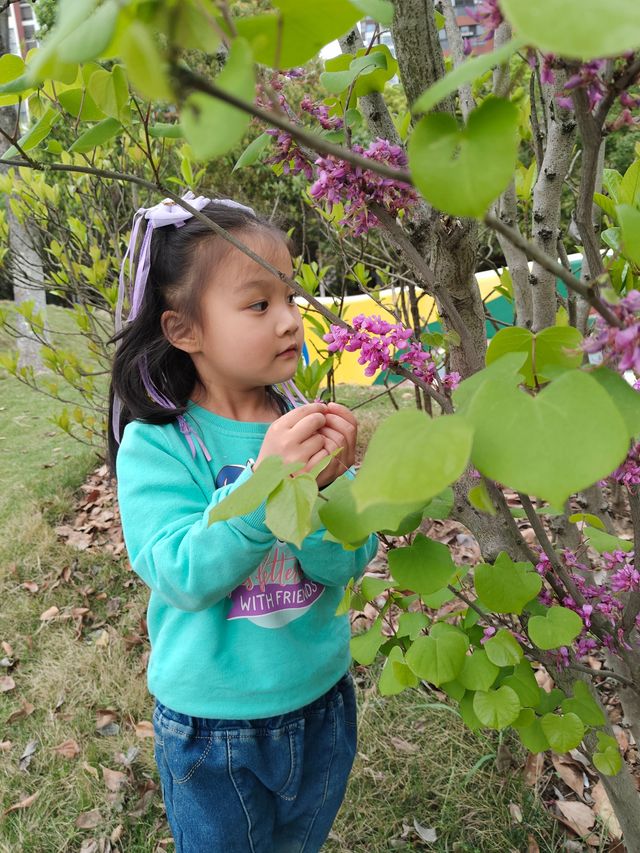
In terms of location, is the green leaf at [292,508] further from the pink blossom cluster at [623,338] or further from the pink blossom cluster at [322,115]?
the pink blossom cluster at [322,115]

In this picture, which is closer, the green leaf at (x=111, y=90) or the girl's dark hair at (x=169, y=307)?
the green leaf at (x=111, y=90)

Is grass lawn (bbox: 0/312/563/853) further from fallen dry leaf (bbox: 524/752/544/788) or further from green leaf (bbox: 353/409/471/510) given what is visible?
green leaf (bbox: 353/409/471/510)

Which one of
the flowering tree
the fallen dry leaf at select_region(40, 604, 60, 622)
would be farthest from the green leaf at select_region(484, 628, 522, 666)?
the fallen dry leaf at select_region(40, 604, 60, 622)

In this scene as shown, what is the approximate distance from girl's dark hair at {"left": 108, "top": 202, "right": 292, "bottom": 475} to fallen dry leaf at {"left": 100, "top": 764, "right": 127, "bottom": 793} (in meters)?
1.24

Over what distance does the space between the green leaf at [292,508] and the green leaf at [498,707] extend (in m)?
0.59

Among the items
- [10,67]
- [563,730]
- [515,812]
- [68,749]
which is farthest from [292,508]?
[68,749]

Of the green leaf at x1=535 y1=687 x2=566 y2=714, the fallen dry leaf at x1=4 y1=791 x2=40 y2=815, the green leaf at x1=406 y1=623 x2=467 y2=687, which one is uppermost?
the green leaf at x1=406 y1=623 x2=467 y2=687

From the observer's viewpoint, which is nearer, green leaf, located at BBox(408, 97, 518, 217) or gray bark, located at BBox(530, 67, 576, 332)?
green leaf, located at BBox(408, 97, 518, 217)

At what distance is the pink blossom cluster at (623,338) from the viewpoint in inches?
17.2

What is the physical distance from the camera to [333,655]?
145 centimetres

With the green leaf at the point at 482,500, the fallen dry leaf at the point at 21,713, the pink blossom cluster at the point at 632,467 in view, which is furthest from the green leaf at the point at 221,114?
the fallen dry leaf at the point at 21,713

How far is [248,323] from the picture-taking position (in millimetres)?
1255

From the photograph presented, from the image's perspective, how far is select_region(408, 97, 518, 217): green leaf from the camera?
1.25ft

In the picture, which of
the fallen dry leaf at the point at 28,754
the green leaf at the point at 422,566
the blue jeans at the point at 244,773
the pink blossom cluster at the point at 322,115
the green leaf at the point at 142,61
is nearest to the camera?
the green leaf at the point at 142,61
